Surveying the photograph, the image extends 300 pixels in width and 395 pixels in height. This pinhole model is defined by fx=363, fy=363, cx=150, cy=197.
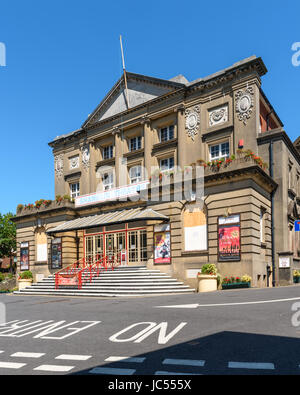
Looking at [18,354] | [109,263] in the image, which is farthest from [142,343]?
[109,263]

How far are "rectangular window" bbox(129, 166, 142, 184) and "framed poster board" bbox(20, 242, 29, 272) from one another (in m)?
13.4

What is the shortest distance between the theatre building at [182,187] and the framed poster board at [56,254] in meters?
0.14

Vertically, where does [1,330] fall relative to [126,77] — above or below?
below

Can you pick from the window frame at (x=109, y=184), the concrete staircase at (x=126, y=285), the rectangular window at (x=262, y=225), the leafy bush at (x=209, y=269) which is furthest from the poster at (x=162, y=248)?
the window frame at (x=109, y=184)

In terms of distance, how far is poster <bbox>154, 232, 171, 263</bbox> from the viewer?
84.9ft

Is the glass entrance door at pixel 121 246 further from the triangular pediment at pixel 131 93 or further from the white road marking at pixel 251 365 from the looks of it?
the white road marking at pixel 251 365

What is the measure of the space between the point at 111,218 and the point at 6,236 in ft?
152

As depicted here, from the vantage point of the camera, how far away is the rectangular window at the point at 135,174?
33.1 metres

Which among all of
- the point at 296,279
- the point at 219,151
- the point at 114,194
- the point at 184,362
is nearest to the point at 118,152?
the point at 114,194

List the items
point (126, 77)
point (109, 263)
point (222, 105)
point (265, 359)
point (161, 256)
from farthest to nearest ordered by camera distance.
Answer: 1. point (126, 77)
2. point (109, 263)
3. point (222, 105)
4. point (161, 256)
5. point (265, 359)

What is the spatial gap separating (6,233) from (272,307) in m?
64.0

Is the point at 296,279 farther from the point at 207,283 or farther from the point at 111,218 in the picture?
the point at 111,218
